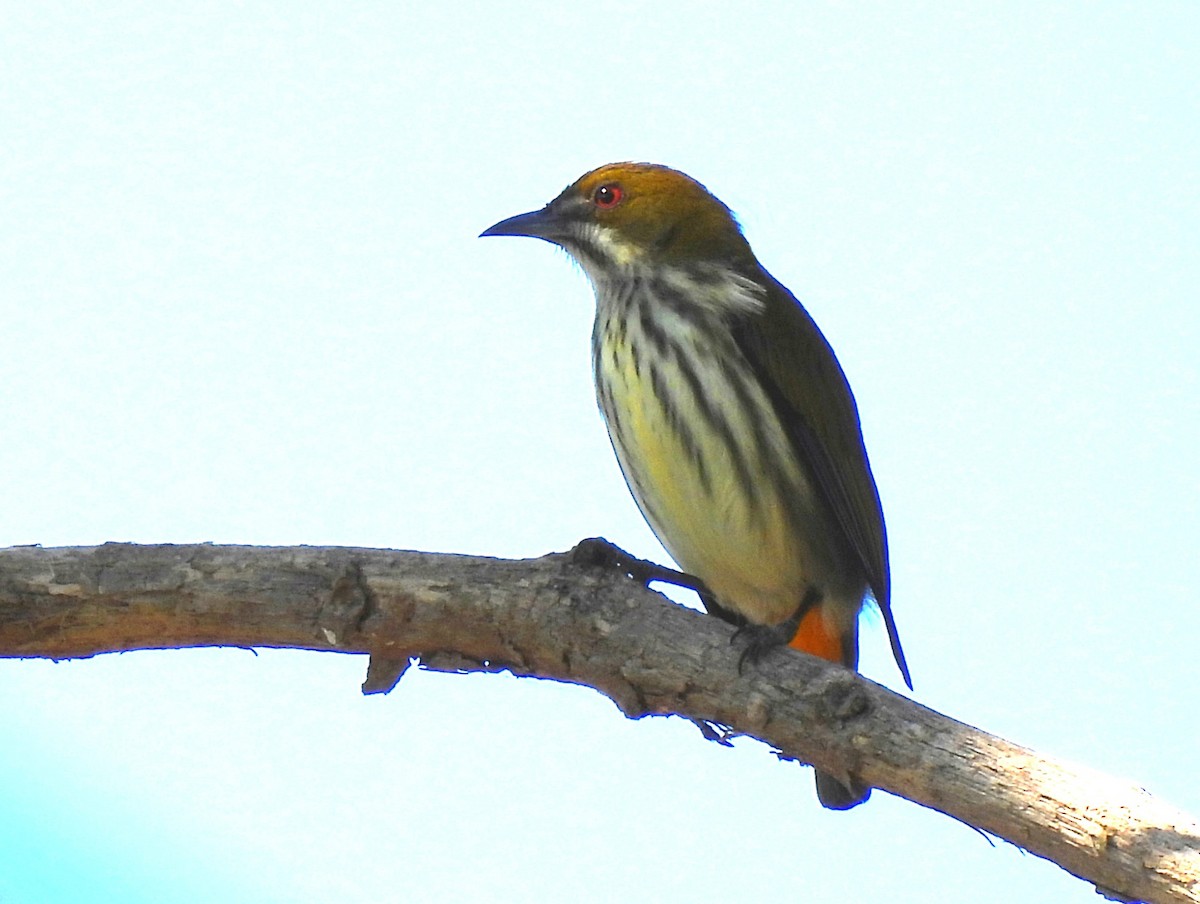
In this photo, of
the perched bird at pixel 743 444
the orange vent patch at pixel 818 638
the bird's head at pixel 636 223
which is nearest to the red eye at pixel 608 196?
the bird's head at pixel 636 223

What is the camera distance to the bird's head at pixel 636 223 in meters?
4.92

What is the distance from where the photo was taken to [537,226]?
203 inches

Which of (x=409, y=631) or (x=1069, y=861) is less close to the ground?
(x=409, y=631)

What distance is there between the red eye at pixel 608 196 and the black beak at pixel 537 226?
0.14 meters

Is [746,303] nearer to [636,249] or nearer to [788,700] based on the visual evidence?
[636,249]

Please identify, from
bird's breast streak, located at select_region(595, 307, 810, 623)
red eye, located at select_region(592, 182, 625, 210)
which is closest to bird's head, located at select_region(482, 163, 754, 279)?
red eye, located at select_region(592, 182, 625, 210)

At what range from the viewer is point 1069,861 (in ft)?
10.1

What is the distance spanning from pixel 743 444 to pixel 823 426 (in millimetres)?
355

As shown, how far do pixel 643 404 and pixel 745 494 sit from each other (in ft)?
1.29

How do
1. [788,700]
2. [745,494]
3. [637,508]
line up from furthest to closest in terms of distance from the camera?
1. [637,508]
2. [745,494]
3. [788,700]

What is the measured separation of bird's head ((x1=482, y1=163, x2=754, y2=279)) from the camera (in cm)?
492

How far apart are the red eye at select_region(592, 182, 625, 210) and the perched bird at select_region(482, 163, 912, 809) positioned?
0.87ft

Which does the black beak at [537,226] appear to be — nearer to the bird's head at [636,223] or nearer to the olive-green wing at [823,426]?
the bird's head at [636,223]

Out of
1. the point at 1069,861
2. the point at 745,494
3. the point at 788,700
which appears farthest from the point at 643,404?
the point at 1069,861
